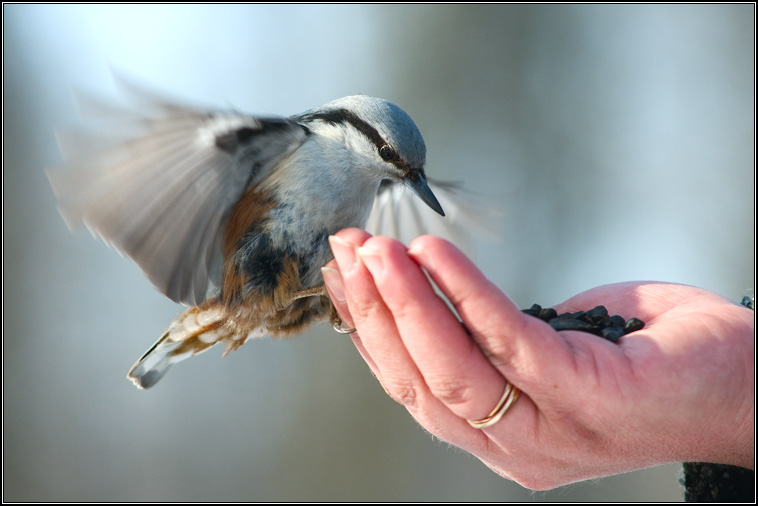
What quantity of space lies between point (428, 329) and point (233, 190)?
0.79 m

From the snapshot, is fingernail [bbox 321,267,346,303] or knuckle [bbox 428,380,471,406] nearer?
knuckle [bbox 428,380,471,406]

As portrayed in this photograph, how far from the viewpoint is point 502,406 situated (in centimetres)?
119

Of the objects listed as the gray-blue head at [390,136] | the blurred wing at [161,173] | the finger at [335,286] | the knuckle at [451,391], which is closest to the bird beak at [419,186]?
the gray-blue head at [390,136]

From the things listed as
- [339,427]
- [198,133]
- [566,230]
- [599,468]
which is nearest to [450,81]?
[566,230]

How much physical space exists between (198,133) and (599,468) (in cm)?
121

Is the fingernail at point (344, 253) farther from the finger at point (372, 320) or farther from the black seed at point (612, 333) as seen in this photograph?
the black seed at point (612, 333)

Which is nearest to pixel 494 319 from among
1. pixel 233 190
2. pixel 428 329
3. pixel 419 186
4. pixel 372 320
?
pixel 428 329

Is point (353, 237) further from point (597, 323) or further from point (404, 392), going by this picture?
point (597, 323)

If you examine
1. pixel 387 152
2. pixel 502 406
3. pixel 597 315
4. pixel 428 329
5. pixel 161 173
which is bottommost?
pixel 502 406

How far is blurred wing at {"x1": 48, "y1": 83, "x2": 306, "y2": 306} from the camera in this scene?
146 centimetres

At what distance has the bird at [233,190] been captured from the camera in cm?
146

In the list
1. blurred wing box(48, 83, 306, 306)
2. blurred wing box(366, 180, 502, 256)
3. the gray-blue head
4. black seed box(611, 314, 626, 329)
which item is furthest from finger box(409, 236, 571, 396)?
blurred wing box(366, 180, 502, 256)

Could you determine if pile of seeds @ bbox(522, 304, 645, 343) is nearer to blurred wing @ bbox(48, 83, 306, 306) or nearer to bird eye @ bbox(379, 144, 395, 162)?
bird eye @ bbox(379, 144, 395, 162)

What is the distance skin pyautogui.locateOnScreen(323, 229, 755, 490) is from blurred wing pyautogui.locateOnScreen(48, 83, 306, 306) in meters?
0.51
